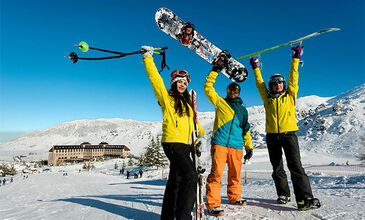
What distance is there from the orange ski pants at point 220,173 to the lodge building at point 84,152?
3290 inches

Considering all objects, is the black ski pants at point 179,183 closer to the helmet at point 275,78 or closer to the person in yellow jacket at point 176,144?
the person in yellow jacket at point 176,144

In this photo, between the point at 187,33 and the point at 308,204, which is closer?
the point at 308,204

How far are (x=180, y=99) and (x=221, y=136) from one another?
1240mm

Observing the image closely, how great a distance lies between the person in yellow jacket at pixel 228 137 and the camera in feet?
12.3

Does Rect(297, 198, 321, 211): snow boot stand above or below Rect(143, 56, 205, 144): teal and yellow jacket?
below

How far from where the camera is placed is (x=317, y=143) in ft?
131

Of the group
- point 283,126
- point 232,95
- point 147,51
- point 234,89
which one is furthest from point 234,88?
point 147,51

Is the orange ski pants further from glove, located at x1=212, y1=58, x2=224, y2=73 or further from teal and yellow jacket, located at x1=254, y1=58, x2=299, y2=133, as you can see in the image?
Answer: glove, located at x1=212, y1=58, x2=224, y2=73

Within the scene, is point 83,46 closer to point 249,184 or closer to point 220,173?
point 220,173

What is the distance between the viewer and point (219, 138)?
12.8 feet

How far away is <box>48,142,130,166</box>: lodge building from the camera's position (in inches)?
3282

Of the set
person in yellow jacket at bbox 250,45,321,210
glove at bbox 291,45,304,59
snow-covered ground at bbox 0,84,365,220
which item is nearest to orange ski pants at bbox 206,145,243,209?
snow-covered ground at bbox 0,84,365,220

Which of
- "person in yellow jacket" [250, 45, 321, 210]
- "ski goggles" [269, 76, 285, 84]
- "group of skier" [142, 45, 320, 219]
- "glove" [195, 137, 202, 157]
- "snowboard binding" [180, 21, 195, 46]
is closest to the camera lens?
"group of skier" [142, 45, 320, 219]

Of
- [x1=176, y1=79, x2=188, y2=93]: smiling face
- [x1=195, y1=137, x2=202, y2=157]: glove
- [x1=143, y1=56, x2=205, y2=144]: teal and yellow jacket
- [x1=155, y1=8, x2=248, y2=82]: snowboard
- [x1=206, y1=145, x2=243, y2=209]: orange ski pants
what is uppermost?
[x1=155, y1=8, x2=248, y2=82]: snowboard
